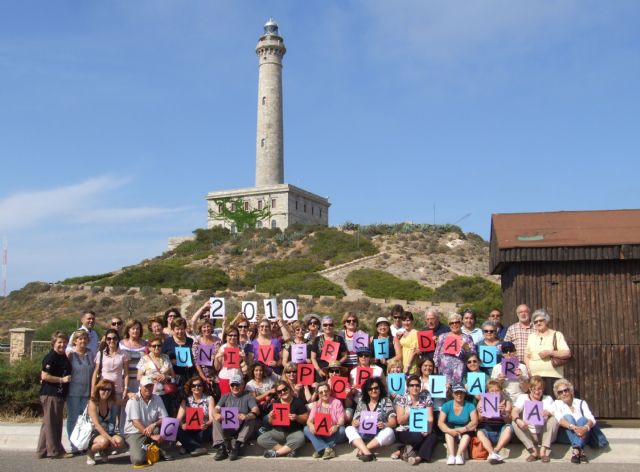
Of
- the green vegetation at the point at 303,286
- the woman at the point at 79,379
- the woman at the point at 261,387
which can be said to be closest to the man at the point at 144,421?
the woman at the point at 79,379

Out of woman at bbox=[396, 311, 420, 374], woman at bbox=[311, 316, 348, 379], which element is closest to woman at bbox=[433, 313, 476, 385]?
woman at bbox=[396, 311, 420, 374]

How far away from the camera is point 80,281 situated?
5900cm

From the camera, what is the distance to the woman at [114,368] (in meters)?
8.91

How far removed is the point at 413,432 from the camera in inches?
329

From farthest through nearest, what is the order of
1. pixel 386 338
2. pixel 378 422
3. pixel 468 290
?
1. pixel 468 290
2. pixel 386 338
3. pixel 378 422

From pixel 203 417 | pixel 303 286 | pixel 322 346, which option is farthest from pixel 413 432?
pixel 303 286

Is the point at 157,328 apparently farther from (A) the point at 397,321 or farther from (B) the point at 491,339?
(B) the point at 491,339

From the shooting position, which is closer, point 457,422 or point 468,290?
point 457,422

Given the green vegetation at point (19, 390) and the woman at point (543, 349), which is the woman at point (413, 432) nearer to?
the woman at point (543, 349)

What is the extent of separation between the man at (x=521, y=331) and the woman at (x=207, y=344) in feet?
12.8

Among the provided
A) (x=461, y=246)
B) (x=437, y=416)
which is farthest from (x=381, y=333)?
(x=461, y=246)

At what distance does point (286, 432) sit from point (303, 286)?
36.0 m

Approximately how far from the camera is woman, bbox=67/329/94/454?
905cm

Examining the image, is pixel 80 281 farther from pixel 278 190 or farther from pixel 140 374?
pixel 140 374
